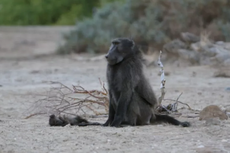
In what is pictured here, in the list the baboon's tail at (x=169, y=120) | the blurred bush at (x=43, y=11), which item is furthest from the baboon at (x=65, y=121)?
the blurred bush at (x=43, y=11)

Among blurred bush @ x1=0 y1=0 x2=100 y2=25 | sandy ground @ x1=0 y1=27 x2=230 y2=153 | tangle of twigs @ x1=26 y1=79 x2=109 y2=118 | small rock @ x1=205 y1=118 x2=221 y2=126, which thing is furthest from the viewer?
blurred bush @ x1=0 y1=0 x2=100 y2=25

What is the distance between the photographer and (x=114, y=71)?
23.2ft

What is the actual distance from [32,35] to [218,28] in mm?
12911

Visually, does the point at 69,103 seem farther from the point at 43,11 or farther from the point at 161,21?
the point at 43,11

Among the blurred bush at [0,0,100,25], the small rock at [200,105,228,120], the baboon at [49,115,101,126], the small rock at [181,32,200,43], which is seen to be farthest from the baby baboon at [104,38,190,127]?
the blurred bush at [0,0,100,25]

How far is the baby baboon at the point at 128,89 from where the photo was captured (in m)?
6.97

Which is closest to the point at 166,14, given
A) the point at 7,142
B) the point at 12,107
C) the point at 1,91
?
the point at 1,91

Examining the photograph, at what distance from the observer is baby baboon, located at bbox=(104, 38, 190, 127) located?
6.97 m

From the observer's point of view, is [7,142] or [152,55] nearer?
[7,142]

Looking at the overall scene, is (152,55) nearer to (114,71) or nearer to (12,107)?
(12,107)

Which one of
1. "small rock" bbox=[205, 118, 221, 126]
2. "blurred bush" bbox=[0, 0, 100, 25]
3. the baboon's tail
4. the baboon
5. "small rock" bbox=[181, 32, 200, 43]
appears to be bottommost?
the baboon

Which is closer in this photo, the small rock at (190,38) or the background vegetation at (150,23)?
the small rock at (190,38)

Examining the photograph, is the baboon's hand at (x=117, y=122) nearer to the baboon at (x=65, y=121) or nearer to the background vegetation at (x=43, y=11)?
the baboon at (x=65, y=121)

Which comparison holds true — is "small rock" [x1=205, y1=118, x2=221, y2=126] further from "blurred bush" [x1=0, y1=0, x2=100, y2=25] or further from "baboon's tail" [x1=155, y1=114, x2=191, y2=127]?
"blurred bush" [x1=0, y1=0, x2=100, y2=25]
